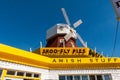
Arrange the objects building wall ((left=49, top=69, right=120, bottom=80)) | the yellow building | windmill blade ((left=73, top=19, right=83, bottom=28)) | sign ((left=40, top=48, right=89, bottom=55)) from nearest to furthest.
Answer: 1. the yellow building
2. building wall ((left=49, top=69, right=120, bottom=80))
3. sign ((left=40, top=48, right=89, bottom=55))
4. windmill blade ((left=73, top=19, right=83, bottom=28))

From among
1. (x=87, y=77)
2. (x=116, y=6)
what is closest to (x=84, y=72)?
(x=87, y=77)

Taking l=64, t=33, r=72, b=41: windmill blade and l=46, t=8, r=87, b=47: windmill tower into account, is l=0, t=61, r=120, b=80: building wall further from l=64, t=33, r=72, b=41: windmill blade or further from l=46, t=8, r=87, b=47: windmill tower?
l=64, t=33, r=72, b=41: windmill blade

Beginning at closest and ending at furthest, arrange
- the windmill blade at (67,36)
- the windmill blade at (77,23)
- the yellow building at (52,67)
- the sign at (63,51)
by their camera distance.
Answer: the yellow building at (52,67) → the sign at (63,51) → the windmill blade at (67,36) → the windmill blade at (77,23)

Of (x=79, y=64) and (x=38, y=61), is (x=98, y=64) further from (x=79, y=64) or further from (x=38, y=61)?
(x=38, y=61)

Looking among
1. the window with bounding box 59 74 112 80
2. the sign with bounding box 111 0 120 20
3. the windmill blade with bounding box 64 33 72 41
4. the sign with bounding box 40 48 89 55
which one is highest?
the windmill blade with bounding box 64 33 72 41

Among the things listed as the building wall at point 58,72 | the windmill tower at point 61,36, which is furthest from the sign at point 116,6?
the windmill tower at point 61,36

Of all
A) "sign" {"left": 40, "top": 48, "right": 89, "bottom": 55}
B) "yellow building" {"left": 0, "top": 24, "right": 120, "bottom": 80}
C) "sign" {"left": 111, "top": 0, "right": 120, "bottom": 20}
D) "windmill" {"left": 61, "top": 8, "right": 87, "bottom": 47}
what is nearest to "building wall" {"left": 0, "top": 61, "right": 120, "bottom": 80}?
"yellow building" {"left": 0, "top": 24, "right": 120, "bottom": 80}

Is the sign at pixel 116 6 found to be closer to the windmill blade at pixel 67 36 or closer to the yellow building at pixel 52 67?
the yellow building at pixel 52 67

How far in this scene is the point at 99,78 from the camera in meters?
18.9

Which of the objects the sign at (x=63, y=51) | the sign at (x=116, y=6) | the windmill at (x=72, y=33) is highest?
the windmill at (x=72, y=33)

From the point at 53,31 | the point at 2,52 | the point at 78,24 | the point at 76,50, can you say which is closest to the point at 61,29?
the point at 53,31

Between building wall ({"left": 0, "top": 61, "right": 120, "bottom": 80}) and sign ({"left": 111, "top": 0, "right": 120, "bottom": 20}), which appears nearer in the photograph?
sign ({"left": 111, "top": 0, "right": 120, "bottom": 20})

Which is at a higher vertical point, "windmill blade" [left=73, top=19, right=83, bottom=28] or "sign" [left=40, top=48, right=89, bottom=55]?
"windmill blade" [left=73, top=19, right=83, bottom=28]

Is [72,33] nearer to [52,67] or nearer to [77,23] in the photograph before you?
[77,23]
